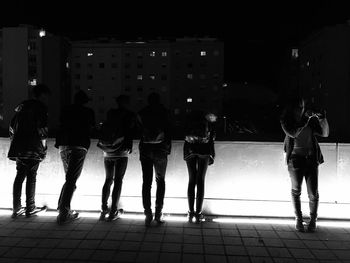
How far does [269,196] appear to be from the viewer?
507cm

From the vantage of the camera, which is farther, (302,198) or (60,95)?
(60,95)

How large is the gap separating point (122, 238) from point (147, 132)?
1413 mm

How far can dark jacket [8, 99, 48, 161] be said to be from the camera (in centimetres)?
477

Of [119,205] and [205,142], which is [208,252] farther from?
[119,205]

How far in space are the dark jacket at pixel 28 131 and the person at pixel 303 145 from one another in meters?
3.37

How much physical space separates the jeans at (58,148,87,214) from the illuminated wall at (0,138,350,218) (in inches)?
20.7

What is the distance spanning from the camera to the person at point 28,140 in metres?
4.77

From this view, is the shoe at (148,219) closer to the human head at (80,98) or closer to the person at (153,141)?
the person at (153,141)

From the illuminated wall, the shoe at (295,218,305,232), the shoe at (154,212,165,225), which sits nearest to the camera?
the shoe at (295,218,305,232)

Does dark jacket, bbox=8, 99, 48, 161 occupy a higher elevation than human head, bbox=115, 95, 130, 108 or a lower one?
lower

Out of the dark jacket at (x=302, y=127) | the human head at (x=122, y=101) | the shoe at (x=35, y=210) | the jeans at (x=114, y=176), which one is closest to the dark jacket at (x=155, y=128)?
the human head at (x=122, y=101)

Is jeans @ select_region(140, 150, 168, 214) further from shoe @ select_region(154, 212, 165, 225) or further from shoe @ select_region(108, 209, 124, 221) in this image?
shoe @ select_region(108, 209, 124, 221)

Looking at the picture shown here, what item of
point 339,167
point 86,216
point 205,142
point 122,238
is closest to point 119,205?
point 86,216

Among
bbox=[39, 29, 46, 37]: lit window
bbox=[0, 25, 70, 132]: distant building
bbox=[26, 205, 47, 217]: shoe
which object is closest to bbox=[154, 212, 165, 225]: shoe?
bbox=[26, 205, 47, 217]: shoe
